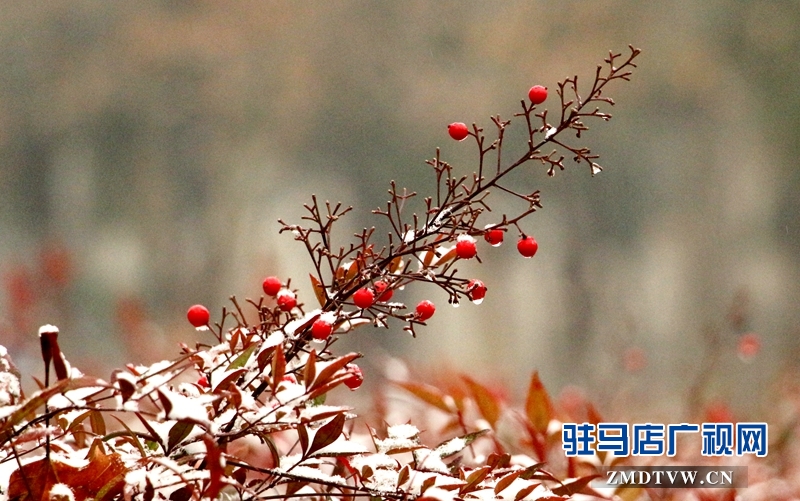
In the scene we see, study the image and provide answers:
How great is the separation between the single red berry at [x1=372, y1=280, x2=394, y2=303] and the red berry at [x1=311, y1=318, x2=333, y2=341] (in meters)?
0.04

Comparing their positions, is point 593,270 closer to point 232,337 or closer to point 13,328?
point 13,328

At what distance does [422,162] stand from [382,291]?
65.3 inches

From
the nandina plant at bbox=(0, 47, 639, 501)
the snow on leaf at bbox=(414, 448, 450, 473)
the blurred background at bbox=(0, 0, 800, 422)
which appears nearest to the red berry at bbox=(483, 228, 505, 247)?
the nandina plant at bbox=(0, 47, 639, 501)

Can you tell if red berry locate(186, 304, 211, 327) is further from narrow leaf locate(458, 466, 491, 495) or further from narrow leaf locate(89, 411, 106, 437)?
narrow leaf locate(458, 466, 491, 495)

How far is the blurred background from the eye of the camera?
1945 mm

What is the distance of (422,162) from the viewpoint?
197 centimetres

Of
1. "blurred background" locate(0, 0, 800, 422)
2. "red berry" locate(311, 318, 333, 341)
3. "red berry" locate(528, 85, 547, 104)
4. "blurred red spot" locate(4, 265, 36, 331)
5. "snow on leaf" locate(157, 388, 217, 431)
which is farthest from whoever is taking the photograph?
"blurred background" locate(0, 0, 800, 422)

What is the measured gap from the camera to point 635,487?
480 millimetres

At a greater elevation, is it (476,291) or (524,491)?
(476,291)

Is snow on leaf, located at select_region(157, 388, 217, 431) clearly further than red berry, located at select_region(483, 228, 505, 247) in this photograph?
No

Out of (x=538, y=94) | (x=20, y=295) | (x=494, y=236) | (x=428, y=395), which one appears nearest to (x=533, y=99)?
(x=538, y=94)

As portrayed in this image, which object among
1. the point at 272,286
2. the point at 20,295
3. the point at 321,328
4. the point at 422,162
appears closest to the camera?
the point at 321,328

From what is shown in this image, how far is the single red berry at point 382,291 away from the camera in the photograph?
33 centimetres

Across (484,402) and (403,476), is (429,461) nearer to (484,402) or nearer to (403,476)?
(403,476)
